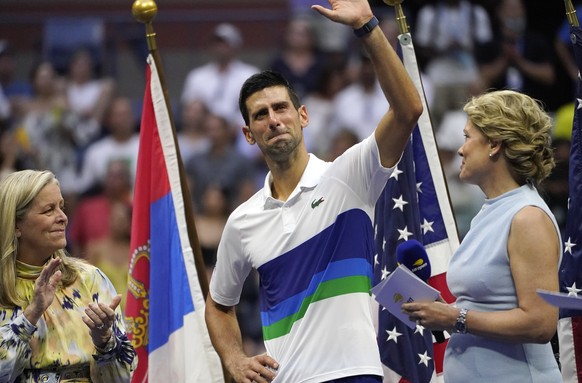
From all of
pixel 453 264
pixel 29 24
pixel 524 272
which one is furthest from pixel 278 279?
pixel 29 24

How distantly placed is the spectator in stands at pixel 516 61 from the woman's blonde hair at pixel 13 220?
6813 millimetres

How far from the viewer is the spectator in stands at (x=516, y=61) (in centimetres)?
1091

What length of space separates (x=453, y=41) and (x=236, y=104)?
89.5 inches

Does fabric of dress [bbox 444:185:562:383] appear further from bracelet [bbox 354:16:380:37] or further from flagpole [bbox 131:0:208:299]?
flagpole [bbox 131:0:208:299]

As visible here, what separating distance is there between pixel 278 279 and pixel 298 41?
23.4 ft

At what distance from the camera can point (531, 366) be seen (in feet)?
13.9

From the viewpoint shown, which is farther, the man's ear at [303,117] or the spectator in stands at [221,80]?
the spectator in stands at [221,80]

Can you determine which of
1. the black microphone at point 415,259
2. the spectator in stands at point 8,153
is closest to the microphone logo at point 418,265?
the black microphone at point 415,259

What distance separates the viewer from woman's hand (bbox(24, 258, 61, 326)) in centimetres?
442

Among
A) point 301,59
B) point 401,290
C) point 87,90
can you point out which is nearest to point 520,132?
point 401,290

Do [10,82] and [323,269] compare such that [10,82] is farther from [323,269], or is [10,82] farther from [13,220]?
[323,269]

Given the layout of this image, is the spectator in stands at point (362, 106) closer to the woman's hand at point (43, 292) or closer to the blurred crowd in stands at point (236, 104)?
the blurred crowd in stands at point (236, 104)

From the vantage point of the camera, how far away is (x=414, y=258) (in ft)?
14.5

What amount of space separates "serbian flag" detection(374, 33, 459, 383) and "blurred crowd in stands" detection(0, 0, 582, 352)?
4503mm
